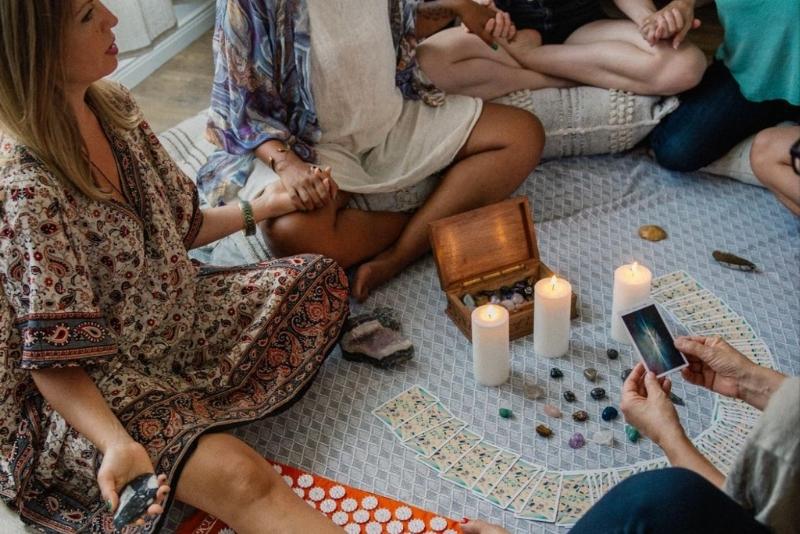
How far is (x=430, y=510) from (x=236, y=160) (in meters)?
1.00

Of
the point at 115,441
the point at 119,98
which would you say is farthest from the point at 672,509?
the point at 119,98

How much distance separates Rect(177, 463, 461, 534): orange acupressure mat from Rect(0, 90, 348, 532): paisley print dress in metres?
0.17

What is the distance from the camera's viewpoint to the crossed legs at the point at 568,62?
7.78ft

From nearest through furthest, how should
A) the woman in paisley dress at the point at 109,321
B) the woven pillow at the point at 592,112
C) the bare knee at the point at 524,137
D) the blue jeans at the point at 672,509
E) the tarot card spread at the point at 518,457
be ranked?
the blue jeans at the point at 672,509, the woman in paisley dress at the point at 109,321, the tarot card spread at the point at 518,457, the bare knee at the point at 524,137, the woven pillow at the point at 592,112

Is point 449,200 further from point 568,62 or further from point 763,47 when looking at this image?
point 763,47

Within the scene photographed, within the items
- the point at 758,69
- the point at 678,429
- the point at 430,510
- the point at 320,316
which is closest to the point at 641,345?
the point at 678,429

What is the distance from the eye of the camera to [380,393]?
6.19 feet

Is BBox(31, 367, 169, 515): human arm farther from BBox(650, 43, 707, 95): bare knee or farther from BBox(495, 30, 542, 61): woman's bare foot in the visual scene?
BBox(650, 43, 707, 95): bare knee

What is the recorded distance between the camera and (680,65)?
7.76ft

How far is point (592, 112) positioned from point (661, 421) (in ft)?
4.33

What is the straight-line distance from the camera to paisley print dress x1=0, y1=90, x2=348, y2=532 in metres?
1.42

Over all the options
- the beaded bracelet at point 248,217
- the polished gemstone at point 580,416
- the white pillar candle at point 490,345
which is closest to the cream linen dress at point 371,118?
the beaded bracelet at point 248,217

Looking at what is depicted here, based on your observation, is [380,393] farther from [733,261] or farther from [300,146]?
[733,261]

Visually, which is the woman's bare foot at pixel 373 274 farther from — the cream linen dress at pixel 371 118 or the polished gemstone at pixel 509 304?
the polished gemstone at pixel 509 304
